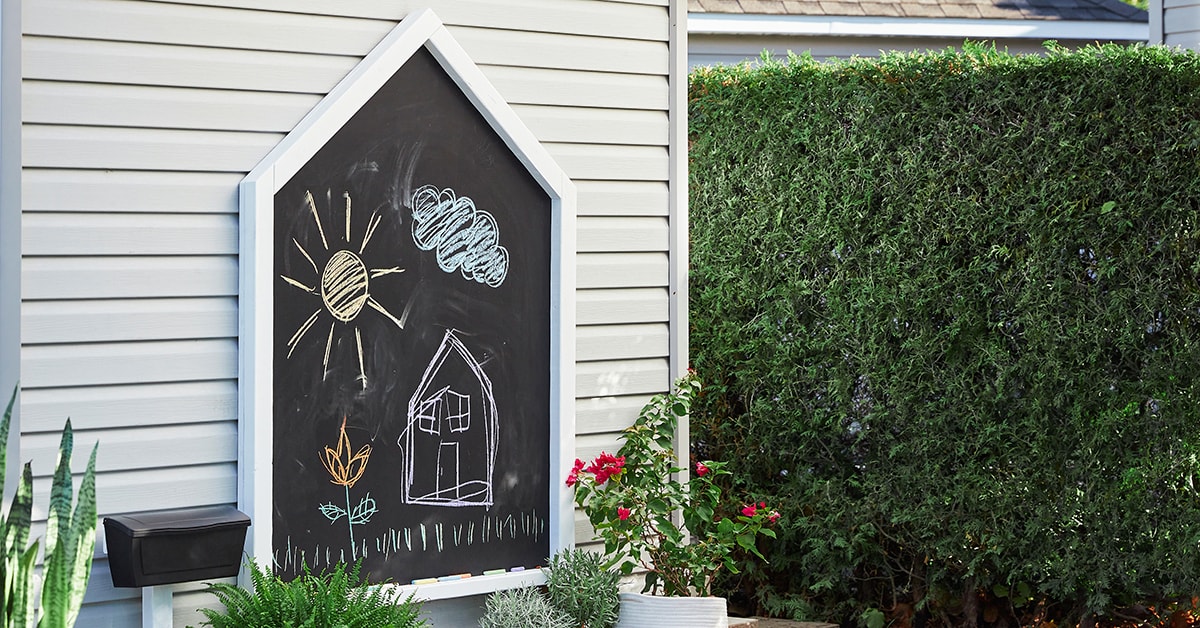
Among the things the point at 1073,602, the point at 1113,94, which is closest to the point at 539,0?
the point at 1113,94

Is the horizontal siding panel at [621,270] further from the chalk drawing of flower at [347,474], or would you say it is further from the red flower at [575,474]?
the chalk drawing of flower at [347,474]

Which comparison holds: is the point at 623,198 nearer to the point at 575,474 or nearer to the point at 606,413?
the point at 606,413

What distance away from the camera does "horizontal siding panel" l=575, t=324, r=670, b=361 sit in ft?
15.0

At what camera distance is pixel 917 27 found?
29.7 feet

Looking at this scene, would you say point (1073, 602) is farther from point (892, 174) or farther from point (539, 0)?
point (539, 0)

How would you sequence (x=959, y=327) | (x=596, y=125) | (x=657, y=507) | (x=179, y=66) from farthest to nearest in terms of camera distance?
(x=959, y=327), (x=596, y=125), (x=657, y=507), (x=179, y=66)

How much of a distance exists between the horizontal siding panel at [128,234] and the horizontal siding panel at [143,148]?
0.14 meters

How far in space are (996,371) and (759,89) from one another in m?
1.58

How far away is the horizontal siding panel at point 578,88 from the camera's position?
441 centimetres

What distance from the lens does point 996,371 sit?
5.02 metres

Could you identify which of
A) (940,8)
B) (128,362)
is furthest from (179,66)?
(940,8)

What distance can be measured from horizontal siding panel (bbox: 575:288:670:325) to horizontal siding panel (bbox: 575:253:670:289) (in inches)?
0.9

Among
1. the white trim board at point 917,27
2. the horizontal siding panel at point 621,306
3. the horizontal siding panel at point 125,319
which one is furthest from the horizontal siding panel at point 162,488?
the white trim board at point 917,27

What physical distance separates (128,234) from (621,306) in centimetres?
168
